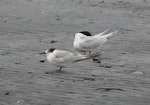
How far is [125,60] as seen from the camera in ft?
34.6

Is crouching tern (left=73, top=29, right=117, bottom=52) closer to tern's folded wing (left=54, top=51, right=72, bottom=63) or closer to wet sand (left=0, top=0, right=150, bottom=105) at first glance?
wet sand (left=0, top=0, right=150, bottom=105)

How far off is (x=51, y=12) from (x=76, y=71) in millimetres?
7136

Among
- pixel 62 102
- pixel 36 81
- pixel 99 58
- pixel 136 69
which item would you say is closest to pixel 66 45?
pixel 99 58

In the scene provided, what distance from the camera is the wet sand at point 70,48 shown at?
791 centimetres

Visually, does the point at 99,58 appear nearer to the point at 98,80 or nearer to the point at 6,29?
the point at 98,80

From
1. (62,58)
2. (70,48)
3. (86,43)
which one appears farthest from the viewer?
(70,48)

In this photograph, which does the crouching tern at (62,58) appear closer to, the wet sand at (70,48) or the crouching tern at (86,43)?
the wet sand at (70,48)

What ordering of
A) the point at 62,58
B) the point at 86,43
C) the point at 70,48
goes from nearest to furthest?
the point at 62,58, the point at 86,43, the point at 70,48

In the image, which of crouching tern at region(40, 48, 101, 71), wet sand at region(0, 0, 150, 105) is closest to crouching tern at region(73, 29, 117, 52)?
wet sand at region(0, 0, 150, 105)

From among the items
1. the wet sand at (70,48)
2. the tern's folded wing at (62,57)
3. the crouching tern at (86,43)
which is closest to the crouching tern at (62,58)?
the tern's folded wing at (62,57)

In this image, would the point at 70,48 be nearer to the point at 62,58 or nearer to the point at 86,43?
the point at 86,43

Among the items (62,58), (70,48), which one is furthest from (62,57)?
(70,48)

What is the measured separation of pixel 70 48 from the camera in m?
11.6

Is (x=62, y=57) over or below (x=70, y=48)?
over
